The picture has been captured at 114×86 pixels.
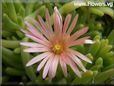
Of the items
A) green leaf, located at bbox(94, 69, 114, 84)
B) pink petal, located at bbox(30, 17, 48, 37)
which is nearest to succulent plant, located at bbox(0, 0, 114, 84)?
green leaf, located at bbox(94, 69, 114, 84)

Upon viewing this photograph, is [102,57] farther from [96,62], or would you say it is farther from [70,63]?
A: [70,63]

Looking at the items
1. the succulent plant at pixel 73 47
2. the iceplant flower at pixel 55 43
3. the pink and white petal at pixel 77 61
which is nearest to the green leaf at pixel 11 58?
the succulent plant at pixel 73 47

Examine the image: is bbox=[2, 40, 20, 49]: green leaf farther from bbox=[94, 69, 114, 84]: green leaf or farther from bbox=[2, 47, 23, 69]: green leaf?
bbox=[94, 69, 114, 84]: green leaf

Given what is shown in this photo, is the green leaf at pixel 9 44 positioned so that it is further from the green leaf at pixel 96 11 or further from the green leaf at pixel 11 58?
the green leaf at pixel 96 11

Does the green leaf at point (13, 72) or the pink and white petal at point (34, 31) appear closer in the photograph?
the pink and white petal at point (34, 31)

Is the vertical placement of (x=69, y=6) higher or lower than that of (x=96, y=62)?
higher

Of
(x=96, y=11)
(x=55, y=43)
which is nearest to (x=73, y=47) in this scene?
(x=55, y=43)

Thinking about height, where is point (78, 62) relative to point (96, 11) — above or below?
below

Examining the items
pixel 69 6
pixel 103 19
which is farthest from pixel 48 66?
pixel 103 19

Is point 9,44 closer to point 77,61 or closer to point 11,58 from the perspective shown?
point 11,58
